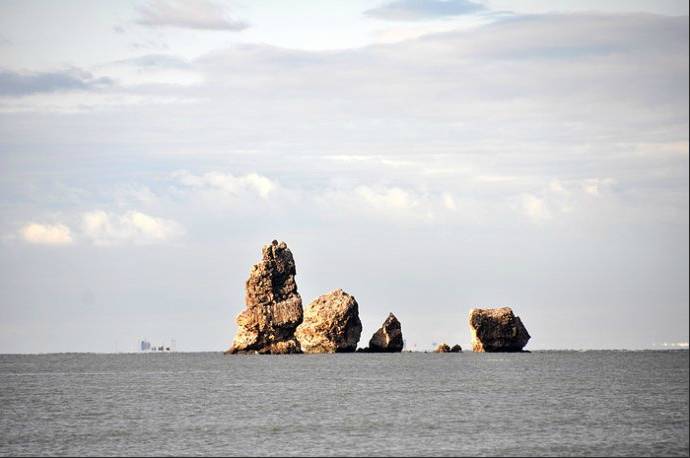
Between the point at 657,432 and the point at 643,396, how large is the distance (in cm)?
3592

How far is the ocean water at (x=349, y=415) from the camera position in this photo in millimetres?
69812

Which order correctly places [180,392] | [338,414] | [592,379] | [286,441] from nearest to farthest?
[286,441]
[338,414]
[180,392]
[592,379]

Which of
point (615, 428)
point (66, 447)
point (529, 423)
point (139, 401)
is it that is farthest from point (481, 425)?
point (139, 401)

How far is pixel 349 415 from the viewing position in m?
90.1

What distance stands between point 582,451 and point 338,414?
97.3 ft

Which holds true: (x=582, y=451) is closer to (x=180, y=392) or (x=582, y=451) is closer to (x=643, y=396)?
(x=643, y=396)

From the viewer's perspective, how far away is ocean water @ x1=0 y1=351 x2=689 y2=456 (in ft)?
229

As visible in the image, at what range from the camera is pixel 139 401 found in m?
107

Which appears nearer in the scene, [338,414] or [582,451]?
[582,451]

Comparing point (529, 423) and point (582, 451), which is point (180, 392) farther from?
point (582, 451)

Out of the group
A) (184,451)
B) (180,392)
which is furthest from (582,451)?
(180,392)

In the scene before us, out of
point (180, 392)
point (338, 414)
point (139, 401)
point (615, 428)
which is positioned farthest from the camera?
point (180, 392)

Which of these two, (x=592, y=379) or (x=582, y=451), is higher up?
(x=592, y=379)

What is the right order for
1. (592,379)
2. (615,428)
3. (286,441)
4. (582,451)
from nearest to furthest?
(582,451)
(286,441)
(615,428)
(592,379)
